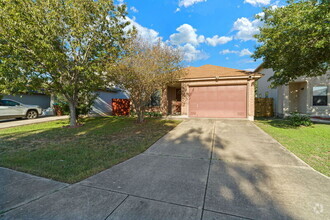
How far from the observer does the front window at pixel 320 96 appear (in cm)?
Result: 1041

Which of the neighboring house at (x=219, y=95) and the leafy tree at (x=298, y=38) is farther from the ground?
the leafy tree at (x=298, y=38)

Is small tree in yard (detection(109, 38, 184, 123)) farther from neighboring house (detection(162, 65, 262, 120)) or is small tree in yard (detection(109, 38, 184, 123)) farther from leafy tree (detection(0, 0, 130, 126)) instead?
neighboring house (detection(162, 65, 262, 120))

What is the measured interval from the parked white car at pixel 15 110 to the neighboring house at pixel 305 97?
18.2 meters

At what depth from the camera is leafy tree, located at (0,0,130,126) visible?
545cm

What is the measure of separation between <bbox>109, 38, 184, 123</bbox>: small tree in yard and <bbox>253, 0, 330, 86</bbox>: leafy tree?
4.88 m

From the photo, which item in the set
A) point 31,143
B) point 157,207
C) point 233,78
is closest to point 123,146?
point 157,207

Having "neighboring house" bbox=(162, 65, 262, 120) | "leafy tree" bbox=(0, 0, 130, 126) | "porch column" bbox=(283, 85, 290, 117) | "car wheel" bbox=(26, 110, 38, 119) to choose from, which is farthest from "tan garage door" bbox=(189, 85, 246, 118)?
"car wheel" bbox=(26, 110, 38, 119)

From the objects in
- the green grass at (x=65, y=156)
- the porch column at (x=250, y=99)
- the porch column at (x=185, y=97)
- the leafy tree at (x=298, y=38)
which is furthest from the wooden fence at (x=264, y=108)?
the green grass at (x=65, y=156)

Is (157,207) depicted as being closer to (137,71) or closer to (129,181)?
(129,181)

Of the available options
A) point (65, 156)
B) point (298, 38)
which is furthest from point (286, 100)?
point (65, 156)

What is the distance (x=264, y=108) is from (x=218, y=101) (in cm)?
553

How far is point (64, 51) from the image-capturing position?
22.5ft

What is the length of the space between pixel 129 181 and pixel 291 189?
9.32 ft

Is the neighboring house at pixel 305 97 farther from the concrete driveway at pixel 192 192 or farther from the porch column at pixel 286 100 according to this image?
the concrete driveway at pixel 192 192
